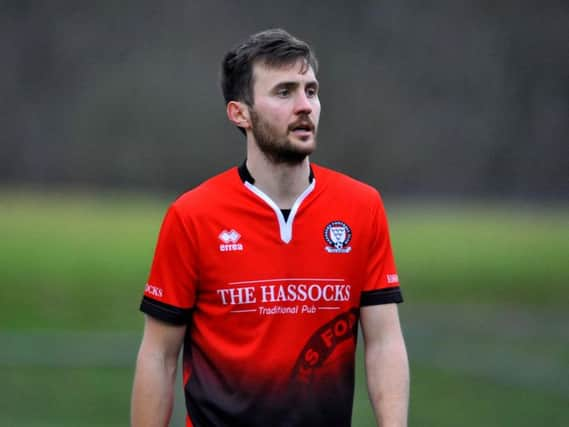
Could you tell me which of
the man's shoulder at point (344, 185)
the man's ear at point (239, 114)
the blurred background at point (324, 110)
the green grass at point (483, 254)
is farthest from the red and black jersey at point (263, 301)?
the blurred background at point (324, 110)

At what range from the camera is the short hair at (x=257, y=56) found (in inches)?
161

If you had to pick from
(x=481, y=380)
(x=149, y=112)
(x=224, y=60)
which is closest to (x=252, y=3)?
(x=149, y=112)

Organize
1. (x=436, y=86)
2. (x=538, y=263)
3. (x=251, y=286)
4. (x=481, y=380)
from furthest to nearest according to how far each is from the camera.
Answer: (x=436, y=86) < (x=538, y=263) < (x=481, y=380) < (x=251, y=286)

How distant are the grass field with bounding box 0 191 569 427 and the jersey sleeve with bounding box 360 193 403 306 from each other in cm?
505

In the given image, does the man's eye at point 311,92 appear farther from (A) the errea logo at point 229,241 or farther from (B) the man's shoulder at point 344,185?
(A) the errea logo at point 229,241

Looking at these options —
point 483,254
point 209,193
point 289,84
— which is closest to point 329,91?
point 483,254

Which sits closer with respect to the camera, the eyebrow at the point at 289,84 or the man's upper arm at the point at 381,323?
the eyebrow at the point at 289,84

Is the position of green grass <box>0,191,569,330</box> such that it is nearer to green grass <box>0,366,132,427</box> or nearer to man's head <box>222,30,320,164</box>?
green grass <box>0,366,132,427</box>

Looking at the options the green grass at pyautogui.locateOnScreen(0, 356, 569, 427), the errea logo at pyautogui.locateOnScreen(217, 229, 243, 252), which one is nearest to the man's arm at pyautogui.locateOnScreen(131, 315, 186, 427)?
the errea logo at pyautogui.locateOnScreen(217, 229, 243, 252)

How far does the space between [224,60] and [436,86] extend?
87.9 feet

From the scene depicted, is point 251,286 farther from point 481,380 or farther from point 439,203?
point 439,203

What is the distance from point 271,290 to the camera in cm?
409

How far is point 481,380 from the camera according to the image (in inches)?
469

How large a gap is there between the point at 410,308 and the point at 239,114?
12.9 m
